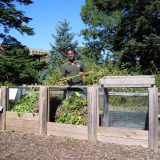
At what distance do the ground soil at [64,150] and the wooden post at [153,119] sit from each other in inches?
7.2

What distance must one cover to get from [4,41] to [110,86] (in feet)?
35.5

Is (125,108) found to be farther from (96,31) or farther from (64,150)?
(96,31)

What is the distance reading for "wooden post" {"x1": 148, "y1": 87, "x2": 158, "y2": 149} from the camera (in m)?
7.39

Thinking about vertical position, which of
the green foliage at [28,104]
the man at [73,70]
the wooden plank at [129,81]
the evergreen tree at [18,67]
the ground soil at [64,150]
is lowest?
the ground soil at [64,150]

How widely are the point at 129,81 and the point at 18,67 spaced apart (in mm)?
9305

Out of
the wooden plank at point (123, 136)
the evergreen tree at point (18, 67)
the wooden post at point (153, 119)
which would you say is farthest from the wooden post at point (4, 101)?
the evergreen tree at point (18, 67)

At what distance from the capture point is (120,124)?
26.3ft

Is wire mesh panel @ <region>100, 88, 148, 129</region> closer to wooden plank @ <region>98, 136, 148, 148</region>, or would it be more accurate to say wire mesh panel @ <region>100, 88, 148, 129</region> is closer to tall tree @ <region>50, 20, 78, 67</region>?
wooden plank @ <region>98, 136, 148, 148</region>

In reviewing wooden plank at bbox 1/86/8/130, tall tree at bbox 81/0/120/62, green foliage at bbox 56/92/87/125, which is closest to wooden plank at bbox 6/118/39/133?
wooden plank at bbox 1/86/8/130

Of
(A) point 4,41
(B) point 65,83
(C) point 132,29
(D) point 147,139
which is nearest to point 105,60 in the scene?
(C) point 132,29

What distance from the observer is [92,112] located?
845 cm

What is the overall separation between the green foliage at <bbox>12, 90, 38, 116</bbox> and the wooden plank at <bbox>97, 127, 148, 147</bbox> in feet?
6.90

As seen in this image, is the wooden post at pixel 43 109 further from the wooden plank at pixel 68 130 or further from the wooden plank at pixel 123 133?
the wooden plank at pixel 123 133

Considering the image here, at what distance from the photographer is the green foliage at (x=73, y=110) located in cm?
884
